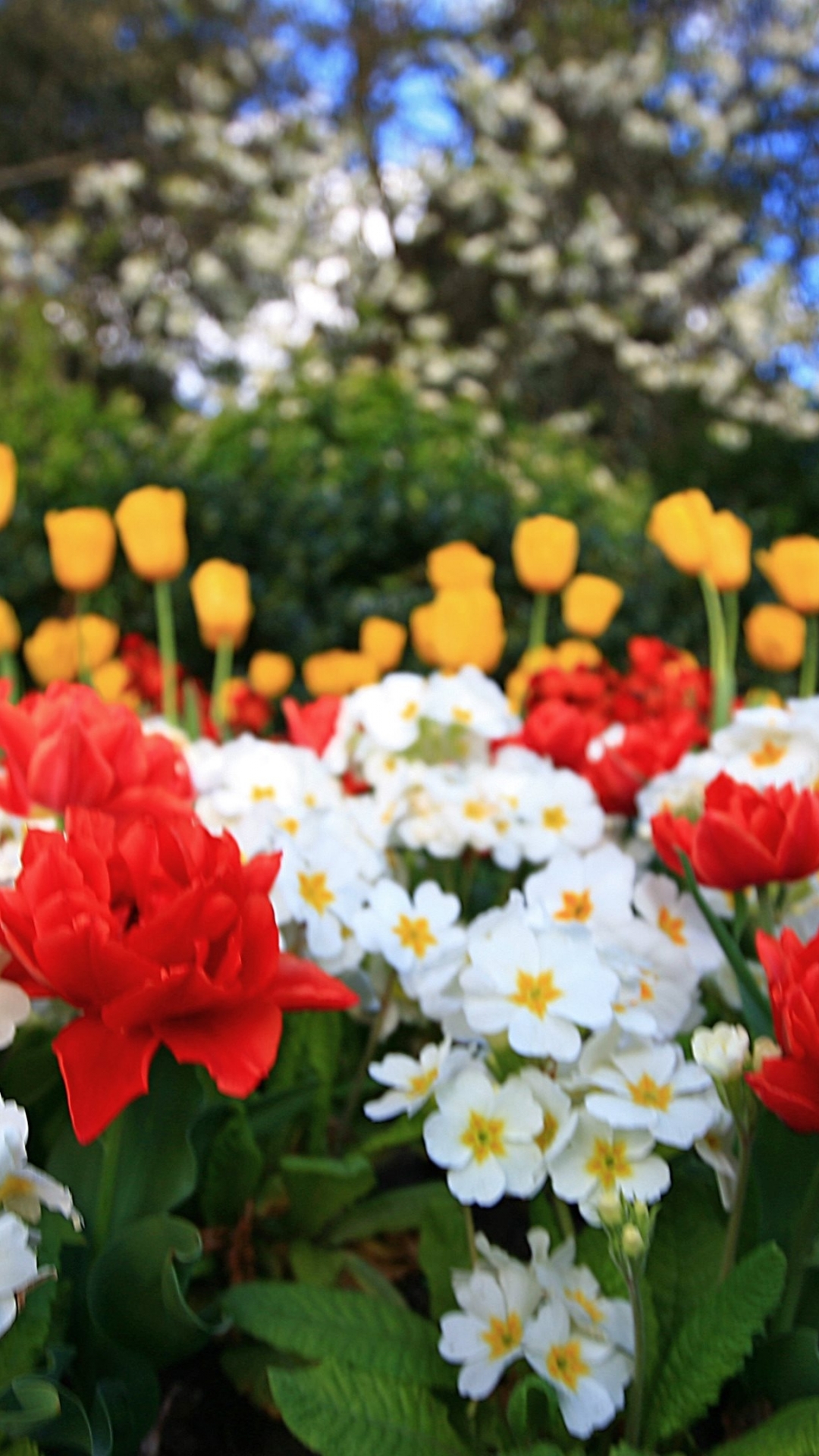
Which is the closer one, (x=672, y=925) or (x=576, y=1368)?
(x=576, y=1368)

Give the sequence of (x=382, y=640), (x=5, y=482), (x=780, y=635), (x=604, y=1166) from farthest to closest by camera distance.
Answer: (x=382, y=640) → (x=780, y=635) → (x=5, y=482) → (x=604, y=1166)

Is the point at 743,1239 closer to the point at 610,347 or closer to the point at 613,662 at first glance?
the point at 613,662

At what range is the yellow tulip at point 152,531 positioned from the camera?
1.78 metres

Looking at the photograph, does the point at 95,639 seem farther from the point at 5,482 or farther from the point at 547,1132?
the point at 547,1132

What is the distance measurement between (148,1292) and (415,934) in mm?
352

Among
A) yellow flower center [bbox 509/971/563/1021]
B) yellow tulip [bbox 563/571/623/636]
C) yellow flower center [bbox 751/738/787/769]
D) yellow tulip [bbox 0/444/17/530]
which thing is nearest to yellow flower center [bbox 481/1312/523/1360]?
yellow flower center [bbox 509/971/563/1021]

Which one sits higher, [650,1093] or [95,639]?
[650,1093]

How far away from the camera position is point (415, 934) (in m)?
1.01

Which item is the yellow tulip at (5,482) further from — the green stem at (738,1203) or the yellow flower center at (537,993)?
the green stem at (738,1203)

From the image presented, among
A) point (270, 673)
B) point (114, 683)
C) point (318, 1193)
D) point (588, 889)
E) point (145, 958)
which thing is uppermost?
point (145, 958)

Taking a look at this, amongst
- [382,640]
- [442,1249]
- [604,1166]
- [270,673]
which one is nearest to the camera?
[604,1166]

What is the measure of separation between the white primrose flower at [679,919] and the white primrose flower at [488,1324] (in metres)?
0.33

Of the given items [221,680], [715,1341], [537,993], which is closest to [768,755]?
[537,993]

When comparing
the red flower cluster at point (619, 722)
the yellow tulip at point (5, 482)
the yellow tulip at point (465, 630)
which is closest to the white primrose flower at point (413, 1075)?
the red flower cluster at point (619, 722)
